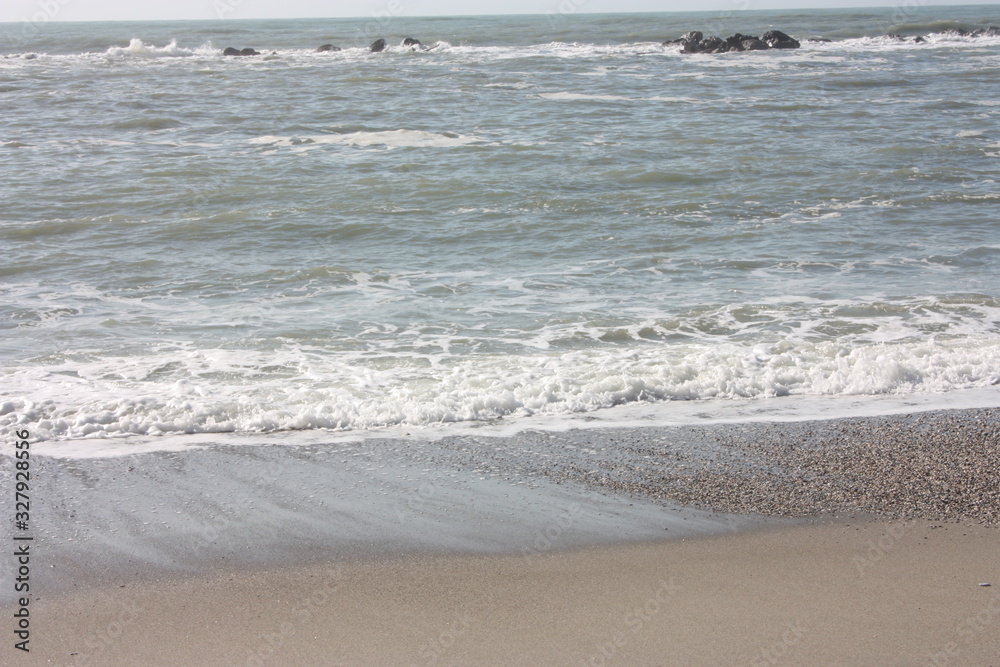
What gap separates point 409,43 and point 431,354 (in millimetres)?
38255

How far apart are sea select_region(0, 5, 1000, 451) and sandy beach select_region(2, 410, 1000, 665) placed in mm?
534

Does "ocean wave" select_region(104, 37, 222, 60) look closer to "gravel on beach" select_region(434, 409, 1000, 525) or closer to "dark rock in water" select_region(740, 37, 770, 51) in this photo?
"dark rock in water" select_region(740, 37, 770, 51)

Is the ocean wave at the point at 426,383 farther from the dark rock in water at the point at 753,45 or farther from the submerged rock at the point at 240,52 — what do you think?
the submerged rock at the point at 240,52

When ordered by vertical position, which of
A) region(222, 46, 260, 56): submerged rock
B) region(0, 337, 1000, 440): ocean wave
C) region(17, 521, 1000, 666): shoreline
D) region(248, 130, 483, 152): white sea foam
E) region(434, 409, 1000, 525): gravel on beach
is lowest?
region(17, 521, 1000, 666): shoreline

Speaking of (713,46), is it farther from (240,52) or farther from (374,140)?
(374,140)

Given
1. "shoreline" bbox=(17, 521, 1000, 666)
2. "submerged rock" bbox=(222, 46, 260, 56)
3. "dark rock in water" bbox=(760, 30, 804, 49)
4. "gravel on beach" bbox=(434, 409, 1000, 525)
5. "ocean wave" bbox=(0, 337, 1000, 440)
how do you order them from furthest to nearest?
"submerged rock" bbox=(222, 46, 260, 56) → "dark rock in water" bbox=(760, 30, 804, 49) → "ocean wave" bbox=(0, 337, 1000, 440) → "gravel on beach" bbox=(434, 409, 1000, 525) → "shoreline" bbox=(17, 521, 1000, 666)

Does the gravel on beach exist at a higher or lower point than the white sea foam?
lower

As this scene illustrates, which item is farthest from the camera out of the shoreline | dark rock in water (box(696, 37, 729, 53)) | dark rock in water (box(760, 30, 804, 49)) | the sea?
dark rock in water (box(760, 30, 804, 49))

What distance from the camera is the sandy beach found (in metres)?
3.14

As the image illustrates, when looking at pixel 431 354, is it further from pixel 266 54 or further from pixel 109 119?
pixel 266 54

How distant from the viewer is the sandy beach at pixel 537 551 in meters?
3.14

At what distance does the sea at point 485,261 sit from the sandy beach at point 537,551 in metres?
0.53

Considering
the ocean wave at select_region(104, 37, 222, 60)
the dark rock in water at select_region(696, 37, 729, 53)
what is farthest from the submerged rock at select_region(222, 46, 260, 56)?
the dark rock in water at select_region(696, 37, 729, 53)

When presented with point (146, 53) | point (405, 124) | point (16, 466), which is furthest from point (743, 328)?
point (146, 53)
